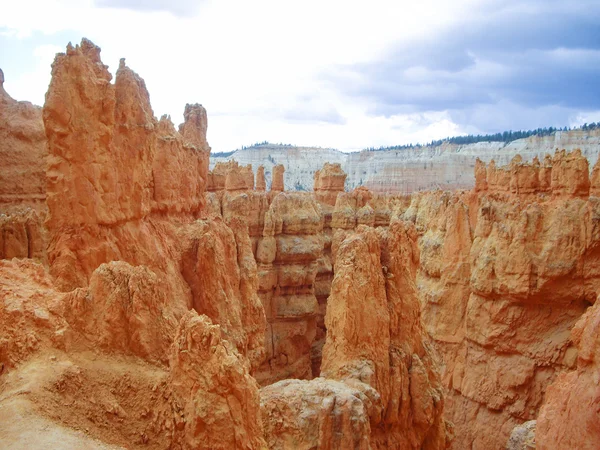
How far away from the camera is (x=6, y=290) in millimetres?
6617

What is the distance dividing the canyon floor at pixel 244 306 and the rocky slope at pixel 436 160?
37613mm

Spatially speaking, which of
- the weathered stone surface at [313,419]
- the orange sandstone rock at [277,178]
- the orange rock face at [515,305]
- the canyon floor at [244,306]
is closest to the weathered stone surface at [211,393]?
the canyon floor at [244,306]

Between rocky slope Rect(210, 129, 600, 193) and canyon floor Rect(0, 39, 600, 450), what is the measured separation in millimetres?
Result: 37613

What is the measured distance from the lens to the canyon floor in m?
5.71

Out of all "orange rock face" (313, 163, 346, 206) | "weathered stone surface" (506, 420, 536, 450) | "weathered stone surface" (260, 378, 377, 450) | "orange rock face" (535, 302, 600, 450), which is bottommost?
"weathered stone surface" (506, 420, 536, 450)

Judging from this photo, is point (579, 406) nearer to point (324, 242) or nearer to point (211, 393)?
point (211, 393)

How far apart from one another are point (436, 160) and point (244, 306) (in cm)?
6259

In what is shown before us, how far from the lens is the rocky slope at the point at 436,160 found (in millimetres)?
57375

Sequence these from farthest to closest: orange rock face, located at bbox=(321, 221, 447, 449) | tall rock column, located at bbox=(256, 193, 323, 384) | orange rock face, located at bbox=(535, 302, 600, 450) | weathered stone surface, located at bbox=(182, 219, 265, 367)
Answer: tall rock column, located at bbox=(256, 193, 323, 384), orange rock face, located at bbox=(321, 221, 447, 449), weathered stone surface, located at bbox=(182, 219, 265, 367), orange rock face, located at bbox=(535, 302, 600, 450)

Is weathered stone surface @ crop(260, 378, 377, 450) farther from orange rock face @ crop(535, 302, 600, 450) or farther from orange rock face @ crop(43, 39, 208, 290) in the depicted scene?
orange rock face @ crop(43, 39, 208, 290)

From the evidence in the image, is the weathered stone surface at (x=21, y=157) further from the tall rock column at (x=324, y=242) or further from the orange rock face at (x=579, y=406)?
the orange rock face at (x=579, y=406)

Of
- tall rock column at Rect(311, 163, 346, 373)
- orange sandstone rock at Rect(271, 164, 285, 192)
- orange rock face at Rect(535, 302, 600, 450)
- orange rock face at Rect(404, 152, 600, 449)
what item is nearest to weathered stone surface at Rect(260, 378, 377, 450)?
orange rock face at Rect(535, 302, 600, 450)

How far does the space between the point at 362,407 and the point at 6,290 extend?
4.79 meters

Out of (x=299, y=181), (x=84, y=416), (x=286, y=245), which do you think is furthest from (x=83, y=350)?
(x=299, y=181)
